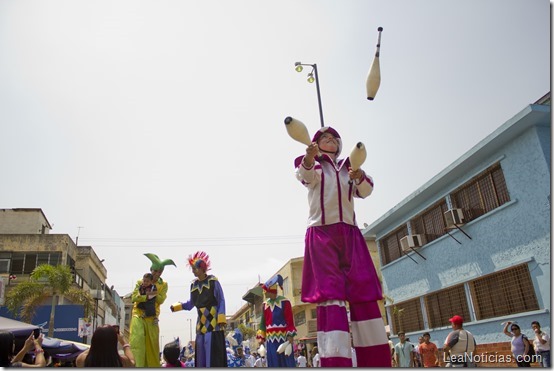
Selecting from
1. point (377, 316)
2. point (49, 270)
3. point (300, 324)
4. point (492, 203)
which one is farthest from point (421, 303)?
point (300, 324)

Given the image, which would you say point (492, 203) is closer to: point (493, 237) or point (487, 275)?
point (493, 237)

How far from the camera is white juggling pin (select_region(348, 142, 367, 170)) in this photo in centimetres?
350

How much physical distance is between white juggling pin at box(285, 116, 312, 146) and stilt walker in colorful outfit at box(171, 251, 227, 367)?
11.0ft

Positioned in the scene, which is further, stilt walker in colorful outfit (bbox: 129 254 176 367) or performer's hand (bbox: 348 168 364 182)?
stilt walker in colorful outfit (bbox: 129 254 176 367)

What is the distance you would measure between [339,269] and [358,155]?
87 cm

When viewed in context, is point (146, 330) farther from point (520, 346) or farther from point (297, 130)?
point (520, 346)

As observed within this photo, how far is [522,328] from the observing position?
10.7m

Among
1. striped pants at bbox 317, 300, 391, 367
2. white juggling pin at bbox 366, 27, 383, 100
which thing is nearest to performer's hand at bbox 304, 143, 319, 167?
white juggling pin at bbox 366, 27, 383, 100

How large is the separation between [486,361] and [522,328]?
1.42 m

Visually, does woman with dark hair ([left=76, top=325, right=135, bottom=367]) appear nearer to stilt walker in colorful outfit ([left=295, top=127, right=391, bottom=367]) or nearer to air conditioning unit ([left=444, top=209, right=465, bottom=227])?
stilt walker in colorful outfit ([left=295, top=127, right=391, bottom=367])

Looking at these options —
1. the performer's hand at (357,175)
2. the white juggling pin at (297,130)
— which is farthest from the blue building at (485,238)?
the white juggling pin at (297,130)

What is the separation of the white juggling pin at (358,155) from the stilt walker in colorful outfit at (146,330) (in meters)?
3.81

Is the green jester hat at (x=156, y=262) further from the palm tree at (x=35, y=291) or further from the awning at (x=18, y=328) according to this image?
the palm tree at (x=35, y=291)

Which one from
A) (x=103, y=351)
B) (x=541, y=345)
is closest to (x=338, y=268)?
(x=103, y=351)
